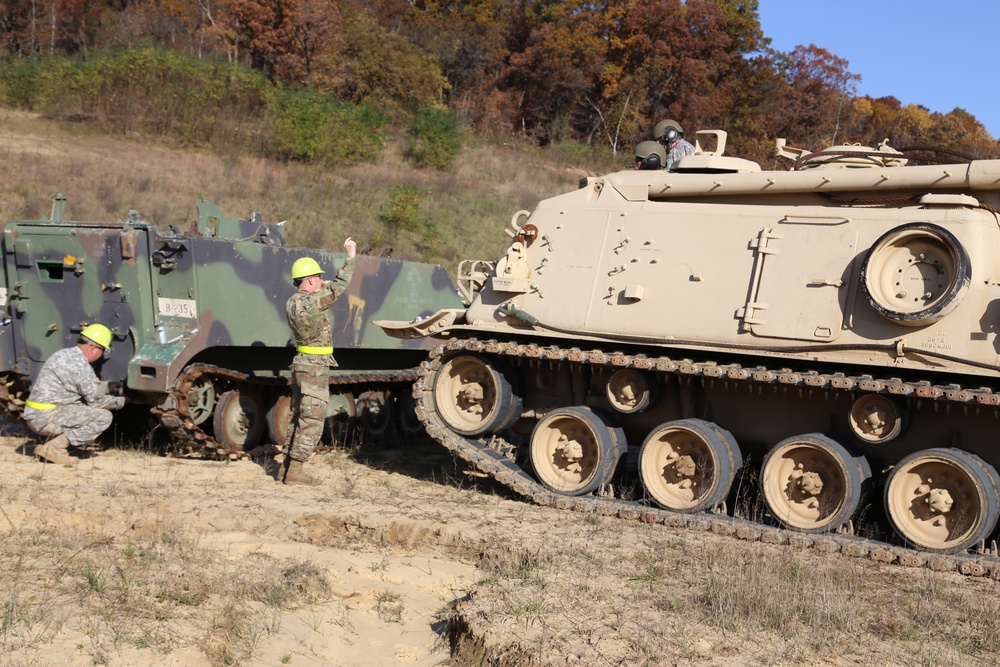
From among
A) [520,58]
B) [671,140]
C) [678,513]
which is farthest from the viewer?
[520,58]

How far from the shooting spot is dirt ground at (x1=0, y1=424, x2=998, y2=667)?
17.3 ft

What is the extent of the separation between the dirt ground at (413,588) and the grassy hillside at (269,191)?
13.0 m

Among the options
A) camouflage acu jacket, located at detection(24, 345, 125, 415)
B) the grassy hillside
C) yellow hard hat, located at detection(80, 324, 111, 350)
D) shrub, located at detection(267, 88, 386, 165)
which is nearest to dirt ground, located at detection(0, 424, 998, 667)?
camouflage acu jacket, located at detection(24, 345, 125, 415)

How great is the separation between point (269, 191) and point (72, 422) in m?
14.0

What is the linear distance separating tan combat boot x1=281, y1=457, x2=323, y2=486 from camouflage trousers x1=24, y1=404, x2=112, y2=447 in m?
1.79

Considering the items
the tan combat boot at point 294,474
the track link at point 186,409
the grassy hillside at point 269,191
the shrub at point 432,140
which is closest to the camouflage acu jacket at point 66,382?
the track link at point 186,409

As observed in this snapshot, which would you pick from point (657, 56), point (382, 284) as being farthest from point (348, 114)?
point (382, 284)

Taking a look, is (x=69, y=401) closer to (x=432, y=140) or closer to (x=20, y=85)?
(x=432, y=140)

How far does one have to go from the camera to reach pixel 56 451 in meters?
9.81

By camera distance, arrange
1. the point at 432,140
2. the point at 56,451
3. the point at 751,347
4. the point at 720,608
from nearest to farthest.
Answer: the point at 720,608 < the point at 751,347 < the point at 56,451 < the point at 432,140

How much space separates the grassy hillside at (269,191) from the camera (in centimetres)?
2102

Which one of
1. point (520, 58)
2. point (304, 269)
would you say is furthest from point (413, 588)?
point (520, 58)

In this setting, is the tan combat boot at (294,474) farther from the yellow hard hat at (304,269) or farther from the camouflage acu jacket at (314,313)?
the yellow hard hat at (304,269)

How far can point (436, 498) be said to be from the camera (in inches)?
364
